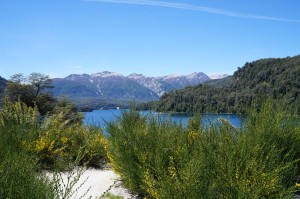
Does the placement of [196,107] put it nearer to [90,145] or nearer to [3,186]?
[90,145]

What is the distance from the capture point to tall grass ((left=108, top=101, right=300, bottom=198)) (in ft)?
13.9

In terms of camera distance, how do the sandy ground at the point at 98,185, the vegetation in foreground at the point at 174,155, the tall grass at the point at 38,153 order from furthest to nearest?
the sandy ground at the point at 98,185, the vegetation in foreground at the point at 174,155, the tall grass at the point at 38,153

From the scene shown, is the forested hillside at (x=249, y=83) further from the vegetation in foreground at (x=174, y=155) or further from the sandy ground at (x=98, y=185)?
the sandy ground at (x=98, y=185)

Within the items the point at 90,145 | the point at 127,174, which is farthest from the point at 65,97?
the point at 127,174

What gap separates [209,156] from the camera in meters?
4.82

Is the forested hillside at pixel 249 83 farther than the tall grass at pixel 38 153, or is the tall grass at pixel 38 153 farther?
the forested hillside at pixel 249 83

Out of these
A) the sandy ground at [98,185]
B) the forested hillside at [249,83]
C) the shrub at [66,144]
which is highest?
the forested hillside at [249,83]

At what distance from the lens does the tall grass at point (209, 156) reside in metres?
4.25

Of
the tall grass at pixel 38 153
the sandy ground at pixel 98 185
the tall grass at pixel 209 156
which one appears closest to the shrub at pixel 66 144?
the tall grass at pixel 38 153

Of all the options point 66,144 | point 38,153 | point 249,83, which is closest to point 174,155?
point 38,153

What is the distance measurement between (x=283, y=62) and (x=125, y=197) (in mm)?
164895

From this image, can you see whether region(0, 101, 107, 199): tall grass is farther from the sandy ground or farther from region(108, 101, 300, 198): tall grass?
region(108, 101, 300, 198): tall grass

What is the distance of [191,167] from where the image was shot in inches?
165

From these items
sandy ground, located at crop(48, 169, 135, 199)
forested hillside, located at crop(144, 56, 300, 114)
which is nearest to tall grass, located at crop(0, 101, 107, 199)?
sandy ground, located at crop(48, 169, 135, 199)
